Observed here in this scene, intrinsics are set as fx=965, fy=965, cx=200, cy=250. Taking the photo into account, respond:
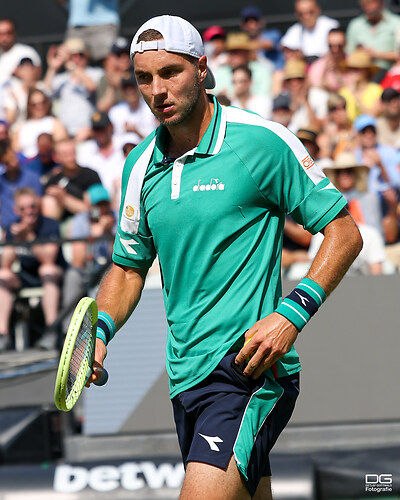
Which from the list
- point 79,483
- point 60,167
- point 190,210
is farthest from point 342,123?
point 190,210

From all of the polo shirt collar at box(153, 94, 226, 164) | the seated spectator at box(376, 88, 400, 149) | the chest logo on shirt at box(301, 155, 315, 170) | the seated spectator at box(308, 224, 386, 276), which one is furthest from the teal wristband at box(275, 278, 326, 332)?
the seated spectator at box(376, 88, 400, 149)

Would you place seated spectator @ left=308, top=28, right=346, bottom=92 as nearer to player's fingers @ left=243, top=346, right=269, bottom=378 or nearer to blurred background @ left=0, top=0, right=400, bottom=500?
blurred background @ left=0, top=0, right=400, bottom=500

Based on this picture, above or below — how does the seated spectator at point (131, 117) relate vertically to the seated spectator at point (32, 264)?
above

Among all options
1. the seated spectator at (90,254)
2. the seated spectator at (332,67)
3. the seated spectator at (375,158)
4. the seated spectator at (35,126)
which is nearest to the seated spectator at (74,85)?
the seated spectator at (35,126)

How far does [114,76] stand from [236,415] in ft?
29.9

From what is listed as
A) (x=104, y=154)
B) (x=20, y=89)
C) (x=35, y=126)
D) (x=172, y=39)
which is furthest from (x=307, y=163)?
(x=20, y=89)

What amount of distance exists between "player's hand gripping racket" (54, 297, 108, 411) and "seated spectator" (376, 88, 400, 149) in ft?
21.2

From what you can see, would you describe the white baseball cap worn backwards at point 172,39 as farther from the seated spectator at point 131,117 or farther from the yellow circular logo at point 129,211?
the seated spectator at point 131,117

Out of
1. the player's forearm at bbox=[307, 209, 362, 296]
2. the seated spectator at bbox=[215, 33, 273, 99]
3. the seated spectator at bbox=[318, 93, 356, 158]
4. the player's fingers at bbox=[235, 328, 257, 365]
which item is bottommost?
the player's fingers at bbox=[235, 328, 257, 365]

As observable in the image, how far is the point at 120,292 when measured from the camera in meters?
4.12

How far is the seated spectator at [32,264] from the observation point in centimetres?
909

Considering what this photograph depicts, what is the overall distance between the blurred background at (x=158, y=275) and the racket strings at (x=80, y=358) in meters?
3.50

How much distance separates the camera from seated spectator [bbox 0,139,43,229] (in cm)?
1020

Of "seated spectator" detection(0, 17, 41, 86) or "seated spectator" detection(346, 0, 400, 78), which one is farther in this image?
"seated spectator" detection(0, 17, 41, 86)
